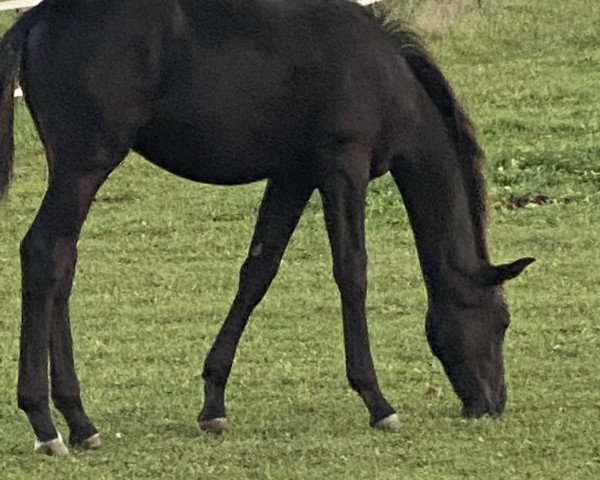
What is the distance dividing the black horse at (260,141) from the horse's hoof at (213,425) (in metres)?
0.01

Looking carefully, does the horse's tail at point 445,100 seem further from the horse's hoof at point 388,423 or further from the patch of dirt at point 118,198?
the patch of dirt at point 118,198

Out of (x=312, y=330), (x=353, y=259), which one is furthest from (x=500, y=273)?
(x=312, y=330)

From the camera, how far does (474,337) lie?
823cm

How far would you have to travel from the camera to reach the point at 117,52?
7.45m

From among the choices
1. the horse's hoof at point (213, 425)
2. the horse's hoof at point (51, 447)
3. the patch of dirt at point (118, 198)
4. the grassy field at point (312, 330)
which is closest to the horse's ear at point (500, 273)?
the grassy field at point (312, 330)

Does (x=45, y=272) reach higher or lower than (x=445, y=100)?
lower

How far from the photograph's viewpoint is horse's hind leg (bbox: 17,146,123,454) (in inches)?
291

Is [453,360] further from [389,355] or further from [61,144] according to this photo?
[61,144]

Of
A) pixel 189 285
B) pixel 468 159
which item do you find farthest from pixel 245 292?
pixel 189 285

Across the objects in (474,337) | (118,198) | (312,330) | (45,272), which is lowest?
(312,330)

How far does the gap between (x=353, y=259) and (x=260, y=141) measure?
65cm

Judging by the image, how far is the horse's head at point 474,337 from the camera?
26.9ft

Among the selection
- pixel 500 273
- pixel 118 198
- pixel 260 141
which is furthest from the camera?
pixel 118 198

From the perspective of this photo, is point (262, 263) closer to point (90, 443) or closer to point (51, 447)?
point (90, 443)
